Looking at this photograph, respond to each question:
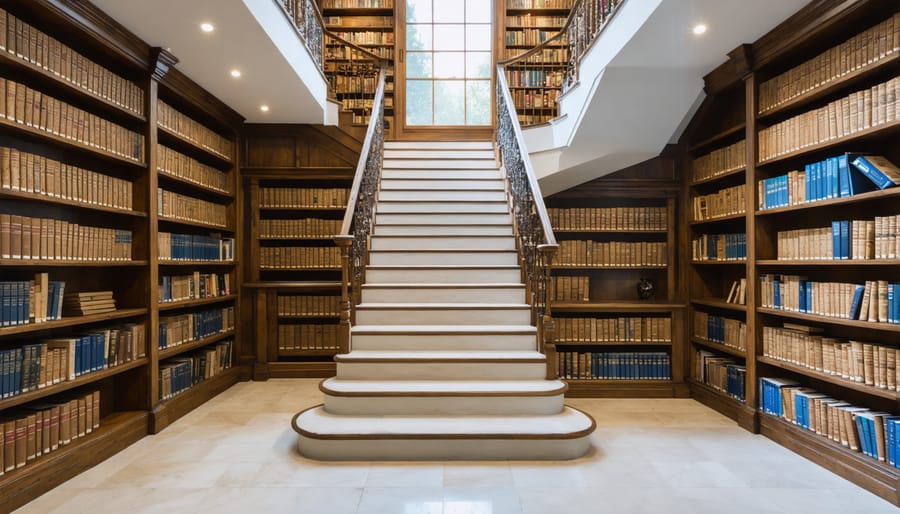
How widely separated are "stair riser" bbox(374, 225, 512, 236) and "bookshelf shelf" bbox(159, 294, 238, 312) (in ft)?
5.37

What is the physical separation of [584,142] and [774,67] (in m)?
1.54

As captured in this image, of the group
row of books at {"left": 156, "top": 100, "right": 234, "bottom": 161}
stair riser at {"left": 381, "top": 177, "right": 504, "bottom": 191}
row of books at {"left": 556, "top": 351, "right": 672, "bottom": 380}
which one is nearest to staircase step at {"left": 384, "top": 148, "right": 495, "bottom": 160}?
stair riser at {"left": 381, "top": 177, "right": 504, "bottom": 191}

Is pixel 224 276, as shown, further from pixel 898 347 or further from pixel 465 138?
pixel 898 347

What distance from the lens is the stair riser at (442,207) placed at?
5.45 meters

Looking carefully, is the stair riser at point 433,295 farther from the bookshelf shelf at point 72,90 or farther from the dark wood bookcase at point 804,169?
the bookshelf shelf at point 72,90

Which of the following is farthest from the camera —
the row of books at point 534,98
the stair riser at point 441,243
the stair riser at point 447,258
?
the row of books at point 534,98

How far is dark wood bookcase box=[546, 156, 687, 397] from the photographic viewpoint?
5.09 metres

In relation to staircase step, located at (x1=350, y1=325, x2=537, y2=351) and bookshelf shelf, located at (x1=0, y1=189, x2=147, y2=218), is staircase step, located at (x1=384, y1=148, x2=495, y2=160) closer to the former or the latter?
staircase step, located at (x1=350, y1=325, x2=537, y2=351)

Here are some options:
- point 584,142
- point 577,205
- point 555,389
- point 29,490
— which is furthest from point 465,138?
point 29,490

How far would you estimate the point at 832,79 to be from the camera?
10.8 feet

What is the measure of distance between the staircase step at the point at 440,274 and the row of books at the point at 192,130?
195 cm

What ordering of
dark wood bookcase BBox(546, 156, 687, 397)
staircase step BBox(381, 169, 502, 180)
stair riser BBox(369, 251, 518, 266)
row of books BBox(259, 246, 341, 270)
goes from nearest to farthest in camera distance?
stair riser BBox(369, 251, 518, 266), dark wood bookcase BBox(546, 156, 687, 397), row of books BBox(259, 246, 341, 270), staircase step BBox(381, 169, 502, 180)

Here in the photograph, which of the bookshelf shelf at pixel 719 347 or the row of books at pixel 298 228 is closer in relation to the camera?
the bookshelf shelf at pixel 719 347

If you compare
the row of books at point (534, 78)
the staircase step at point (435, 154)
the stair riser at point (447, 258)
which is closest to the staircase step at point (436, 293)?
the stair riser at point (447, 258)
